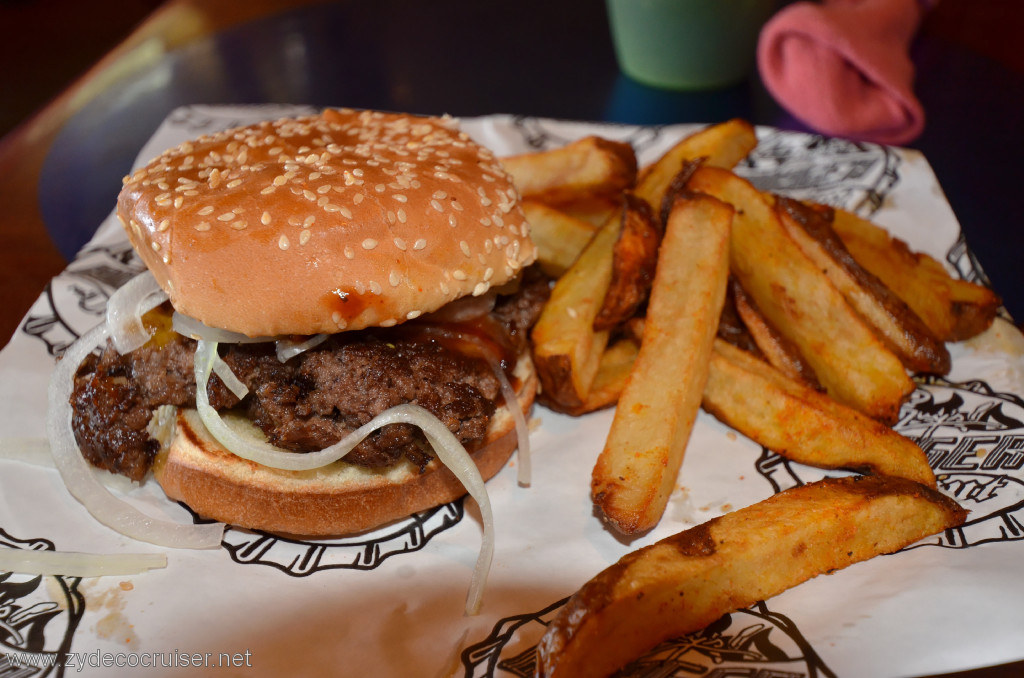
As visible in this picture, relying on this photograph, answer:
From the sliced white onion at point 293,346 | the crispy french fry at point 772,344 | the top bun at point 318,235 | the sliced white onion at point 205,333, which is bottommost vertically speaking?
the crispy french fry at point 772,344

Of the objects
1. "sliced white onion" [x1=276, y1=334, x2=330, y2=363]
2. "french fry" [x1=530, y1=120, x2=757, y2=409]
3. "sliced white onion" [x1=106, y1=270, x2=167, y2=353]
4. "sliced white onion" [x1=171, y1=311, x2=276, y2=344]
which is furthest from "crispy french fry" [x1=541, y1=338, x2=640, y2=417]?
"sliced white onion" [x1=106, y1=270, x2=167, y2=353]

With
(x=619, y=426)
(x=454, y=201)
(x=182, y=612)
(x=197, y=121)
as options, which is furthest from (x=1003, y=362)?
(x=197, y=121)

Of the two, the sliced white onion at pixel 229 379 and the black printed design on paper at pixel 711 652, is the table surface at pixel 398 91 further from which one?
the black printed design on paper at pixel 711 652

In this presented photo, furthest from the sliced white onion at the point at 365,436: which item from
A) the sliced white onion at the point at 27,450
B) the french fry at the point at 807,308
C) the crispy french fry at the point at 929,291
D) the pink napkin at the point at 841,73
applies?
the pink napkin at the point at 841,73

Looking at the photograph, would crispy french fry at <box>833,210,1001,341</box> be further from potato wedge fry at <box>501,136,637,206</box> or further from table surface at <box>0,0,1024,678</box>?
potato wedge fry at <box>501,136,637,206</box>

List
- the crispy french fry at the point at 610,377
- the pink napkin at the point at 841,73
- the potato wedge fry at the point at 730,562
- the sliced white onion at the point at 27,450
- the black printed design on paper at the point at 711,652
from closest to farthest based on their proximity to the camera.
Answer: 1. the potato wedge fry at the point at 730,562
2. the black printed design on paper at the point at 711,652
3. the sliced white onion at the point at 27,450
4. the crispy french fry at the point at 610,377
5. the pink napkin at the point at 841,73

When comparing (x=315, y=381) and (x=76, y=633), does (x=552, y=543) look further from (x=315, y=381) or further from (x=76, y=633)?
(x=76, y=633)
